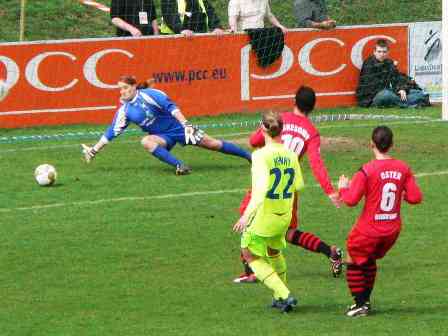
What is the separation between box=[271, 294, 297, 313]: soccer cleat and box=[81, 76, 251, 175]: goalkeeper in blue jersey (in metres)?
6.83

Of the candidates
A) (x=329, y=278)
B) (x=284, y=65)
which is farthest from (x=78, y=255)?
(x=284, y=65)

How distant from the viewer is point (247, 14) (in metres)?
23.2

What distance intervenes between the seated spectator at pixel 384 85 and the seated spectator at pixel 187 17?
9.11 feet

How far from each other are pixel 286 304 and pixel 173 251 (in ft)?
9.56

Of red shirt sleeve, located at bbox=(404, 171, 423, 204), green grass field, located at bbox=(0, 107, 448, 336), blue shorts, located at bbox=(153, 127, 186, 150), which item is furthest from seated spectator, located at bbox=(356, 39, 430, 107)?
red shirt sleeve, located at bbox=(404, 171, 423, 204)

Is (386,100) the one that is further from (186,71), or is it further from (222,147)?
(222,147)

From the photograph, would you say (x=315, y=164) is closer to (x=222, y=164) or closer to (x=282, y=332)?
(x=282, y=332)

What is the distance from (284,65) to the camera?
75.0 ft

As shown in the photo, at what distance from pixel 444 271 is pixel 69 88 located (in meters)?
10.9

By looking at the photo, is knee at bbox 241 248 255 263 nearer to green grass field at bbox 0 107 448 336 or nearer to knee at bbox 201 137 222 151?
green grass field at bbox 0 107 448 336

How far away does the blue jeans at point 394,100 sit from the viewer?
23203 millimetres

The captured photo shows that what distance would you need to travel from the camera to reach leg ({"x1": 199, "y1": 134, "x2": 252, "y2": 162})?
17156 mm

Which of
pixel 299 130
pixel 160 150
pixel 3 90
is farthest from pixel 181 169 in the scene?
pixel 299 130

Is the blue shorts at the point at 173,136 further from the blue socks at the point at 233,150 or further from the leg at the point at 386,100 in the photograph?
the leg at the point at 386,100
